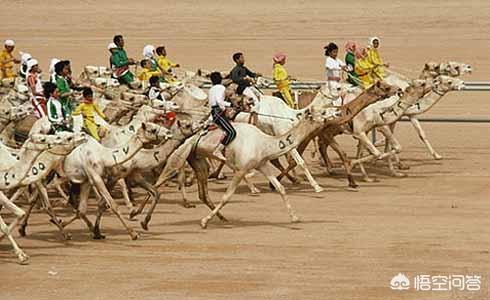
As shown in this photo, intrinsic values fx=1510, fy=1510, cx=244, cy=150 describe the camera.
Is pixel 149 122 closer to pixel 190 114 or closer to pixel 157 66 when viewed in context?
pixel 190 114

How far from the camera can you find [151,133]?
2159 centimetres

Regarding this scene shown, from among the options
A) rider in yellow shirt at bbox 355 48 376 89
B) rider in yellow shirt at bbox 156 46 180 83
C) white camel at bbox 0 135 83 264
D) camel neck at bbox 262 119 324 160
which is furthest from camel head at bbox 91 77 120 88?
white camel at bbox 0 135 83 264

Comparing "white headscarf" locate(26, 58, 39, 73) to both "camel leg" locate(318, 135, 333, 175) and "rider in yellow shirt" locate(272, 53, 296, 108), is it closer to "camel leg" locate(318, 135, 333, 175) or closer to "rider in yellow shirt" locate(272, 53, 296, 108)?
"rider in yellow shirt" locate(272, 53, 296, 108)

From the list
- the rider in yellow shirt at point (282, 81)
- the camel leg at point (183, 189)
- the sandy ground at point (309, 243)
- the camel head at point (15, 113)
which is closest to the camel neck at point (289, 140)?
the sandy ground at point (309, 243)

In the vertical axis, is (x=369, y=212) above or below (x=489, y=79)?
above

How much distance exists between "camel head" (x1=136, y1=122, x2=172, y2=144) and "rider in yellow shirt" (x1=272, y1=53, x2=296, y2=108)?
6260 mm

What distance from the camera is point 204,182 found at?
75.4ft

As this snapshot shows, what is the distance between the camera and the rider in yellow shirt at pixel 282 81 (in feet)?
90.9

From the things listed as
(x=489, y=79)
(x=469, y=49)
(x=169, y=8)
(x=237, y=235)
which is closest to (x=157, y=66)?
(x=237, y=235)

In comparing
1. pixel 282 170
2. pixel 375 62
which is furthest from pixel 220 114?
pixel 375 62

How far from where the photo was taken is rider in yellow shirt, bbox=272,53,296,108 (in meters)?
27.7

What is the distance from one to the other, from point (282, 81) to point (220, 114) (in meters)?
5.39

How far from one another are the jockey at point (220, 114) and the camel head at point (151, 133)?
3.44 feet

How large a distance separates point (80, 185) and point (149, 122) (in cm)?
144
